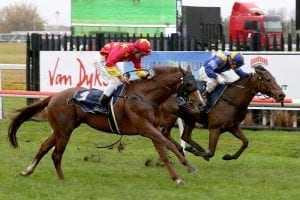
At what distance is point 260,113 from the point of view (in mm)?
15570

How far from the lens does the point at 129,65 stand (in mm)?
16109

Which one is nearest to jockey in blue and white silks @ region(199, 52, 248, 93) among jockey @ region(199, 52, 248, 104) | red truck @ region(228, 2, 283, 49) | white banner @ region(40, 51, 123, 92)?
jockey @ region(199, 52, 248, 104)

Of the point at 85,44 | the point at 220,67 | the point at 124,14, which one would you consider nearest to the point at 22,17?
the point at 124,14

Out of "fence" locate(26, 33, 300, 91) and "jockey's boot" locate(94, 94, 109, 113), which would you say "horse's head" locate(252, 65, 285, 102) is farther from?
"fence" locate(26, 33, 300, 91)

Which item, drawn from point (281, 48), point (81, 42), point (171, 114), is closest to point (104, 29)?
point (81, 42)

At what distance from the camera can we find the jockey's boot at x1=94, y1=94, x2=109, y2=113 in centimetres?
952

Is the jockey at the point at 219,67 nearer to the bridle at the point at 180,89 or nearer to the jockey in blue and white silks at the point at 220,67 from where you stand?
the jockey in blue and white silks at the point at 220,67

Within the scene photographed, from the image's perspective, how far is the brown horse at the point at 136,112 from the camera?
905cm

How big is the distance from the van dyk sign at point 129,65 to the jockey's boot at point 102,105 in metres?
4.64

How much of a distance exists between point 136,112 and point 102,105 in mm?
577

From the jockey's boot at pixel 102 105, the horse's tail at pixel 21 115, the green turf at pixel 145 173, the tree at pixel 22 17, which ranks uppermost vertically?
the tree at pixel 22 17

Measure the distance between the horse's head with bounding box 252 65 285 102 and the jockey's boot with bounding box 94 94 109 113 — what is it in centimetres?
247

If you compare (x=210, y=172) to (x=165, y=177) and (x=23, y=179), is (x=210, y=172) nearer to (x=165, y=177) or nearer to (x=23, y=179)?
(x=165, y=177)

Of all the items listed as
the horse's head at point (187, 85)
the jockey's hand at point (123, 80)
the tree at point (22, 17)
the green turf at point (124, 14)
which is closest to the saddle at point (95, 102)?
the jockey's hand at point (123, 80)
